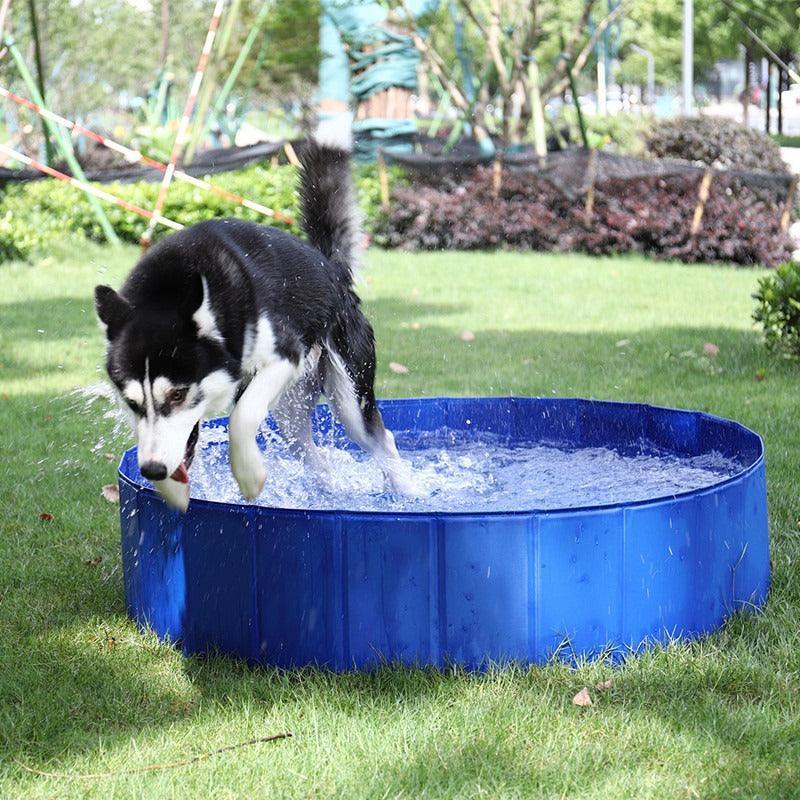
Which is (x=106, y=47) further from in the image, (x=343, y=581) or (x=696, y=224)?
(x=343, y=581)

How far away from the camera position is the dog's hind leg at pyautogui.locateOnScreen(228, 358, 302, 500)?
3.44 meters

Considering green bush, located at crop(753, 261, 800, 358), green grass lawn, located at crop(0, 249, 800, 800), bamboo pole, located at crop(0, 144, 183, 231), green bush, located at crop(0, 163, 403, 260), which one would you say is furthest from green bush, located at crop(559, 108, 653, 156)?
green grass lawn, located at crop(0, 249, 800, 800)

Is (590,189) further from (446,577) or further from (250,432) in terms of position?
(446,577)

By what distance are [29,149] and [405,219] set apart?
437 inches

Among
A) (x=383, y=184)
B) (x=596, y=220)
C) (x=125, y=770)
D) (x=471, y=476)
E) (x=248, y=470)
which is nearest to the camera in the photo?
(x=125, y=770)

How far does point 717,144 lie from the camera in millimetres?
16016

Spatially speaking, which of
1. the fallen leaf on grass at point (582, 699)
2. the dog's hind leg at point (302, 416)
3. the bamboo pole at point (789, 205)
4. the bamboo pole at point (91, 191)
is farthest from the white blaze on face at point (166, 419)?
the bamboo pole at point (789, 205)

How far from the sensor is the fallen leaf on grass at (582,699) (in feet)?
9.99

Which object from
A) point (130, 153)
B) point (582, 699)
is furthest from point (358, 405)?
point (130, 153)

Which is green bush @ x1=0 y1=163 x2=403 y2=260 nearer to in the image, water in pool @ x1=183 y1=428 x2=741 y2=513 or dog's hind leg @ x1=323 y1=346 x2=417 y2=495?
water in pool @ x1=183 y1=428 x2=741 y2=513

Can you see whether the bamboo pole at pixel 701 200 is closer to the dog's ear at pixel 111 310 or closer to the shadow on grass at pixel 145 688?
the shadow on grass at pixel 145 688

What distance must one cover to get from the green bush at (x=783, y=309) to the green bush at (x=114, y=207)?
6137mm

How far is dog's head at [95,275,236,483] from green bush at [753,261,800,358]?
15.4ft

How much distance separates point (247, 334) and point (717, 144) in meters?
13.6
